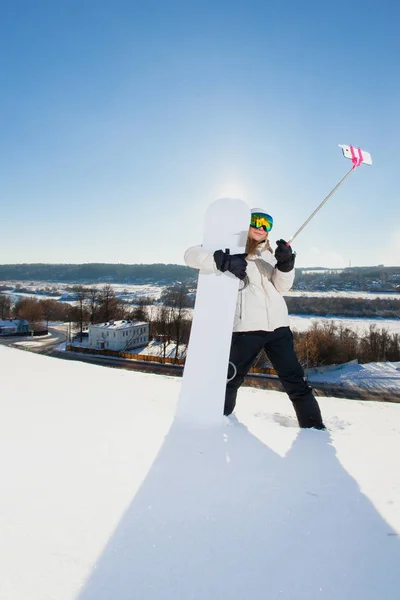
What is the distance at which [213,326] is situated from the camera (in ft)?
7.20

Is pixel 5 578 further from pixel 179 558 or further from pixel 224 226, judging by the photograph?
pixel 224 226

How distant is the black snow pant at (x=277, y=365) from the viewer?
2322mm

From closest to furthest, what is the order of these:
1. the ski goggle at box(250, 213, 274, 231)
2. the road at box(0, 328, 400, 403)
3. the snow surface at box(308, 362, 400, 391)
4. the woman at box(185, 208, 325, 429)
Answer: the woman at box(185, 208, 325, 429) < the ski goggle at box(250, 213, 274, 231) < the road at box(0, 328, 400, 403) < the snow surface at box(308, 362, 400, 391)

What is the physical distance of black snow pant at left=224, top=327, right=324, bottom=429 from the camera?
2.32 m

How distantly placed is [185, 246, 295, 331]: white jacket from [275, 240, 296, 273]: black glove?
0.05 m

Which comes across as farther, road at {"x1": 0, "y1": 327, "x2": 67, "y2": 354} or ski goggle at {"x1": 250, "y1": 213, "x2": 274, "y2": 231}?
road at {"x1": 0, "y1": 327, "x2": 67, "y2": 354}

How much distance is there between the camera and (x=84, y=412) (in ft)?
6.61

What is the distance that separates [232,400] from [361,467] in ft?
3.12

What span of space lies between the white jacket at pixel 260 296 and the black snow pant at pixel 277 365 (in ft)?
0.24

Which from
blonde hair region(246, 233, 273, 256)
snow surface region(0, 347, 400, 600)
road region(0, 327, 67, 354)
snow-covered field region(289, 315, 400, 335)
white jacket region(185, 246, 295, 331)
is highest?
blonde hair region(246, 233, 273, 256)

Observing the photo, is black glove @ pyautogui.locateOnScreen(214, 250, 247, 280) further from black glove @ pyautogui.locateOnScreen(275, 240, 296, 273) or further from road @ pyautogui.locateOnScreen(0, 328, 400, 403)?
road @ pyautogui.locateOnScreen(0, 328, 400, 403)

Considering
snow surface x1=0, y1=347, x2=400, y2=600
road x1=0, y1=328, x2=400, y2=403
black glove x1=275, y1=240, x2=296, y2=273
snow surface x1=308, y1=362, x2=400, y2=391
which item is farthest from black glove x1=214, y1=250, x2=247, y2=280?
snow surface x1=308, y1=362, x2=400, y2=391

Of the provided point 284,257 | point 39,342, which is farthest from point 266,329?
point 39,342

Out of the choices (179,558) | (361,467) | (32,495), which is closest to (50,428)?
(32,495)
